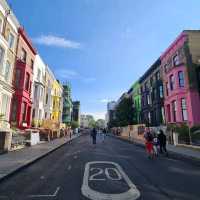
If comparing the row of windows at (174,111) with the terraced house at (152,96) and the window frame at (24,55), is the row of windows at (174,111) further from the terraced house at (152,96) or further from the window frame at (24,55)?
the window frame at (24,55)

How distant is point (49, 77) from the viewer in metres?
38.1

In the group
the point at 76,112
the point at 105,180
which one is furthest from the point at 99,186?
the point at 76,112

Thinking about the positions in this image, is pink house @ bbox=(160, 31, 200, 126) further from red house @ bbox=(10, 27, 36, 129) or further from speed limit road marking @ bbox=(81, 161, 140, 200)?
red house @ bbox=(10, 27, 36, 129)

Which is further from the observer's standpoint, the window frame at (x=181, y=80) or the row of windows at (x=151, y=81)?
the row of windows at (x=151, y=81)

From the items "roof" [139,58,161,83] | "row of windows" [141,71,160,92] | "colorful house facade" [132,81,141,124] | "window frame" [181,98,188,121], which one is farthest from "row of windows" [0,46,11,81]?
"colorful house facade" [132,81,141,124]

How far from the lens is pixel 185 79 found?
26797mm

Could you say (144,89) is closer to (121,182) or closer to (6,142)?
(6,142)

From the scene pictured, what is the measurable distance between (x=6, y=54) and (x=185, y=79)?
917 inches

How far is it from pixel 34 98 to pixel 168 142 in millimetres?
20768

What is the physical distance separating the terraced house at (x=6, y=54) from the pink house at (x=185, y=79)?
22457mm

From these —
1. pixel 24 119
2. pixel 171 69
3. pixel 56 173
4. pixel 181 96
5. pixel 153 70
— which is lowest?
pixel 56 173

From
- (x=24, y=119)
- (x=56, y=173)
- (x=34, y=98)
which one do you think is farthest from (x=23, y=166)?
(x=34, y=98)

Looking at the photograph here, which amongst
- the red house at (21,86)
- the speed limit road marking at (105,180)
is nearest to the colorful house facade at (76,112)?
the red house at (21,86)

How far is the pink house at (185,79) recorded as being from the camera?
1001 inches
